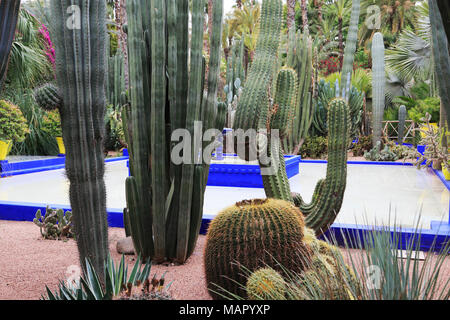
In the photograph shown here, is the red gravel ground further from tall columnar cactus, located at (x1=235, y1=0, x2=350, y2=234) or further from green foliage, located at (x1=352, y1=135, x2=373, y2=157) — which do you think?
green foliage, located at (x1=352, y1=135, x2=373, y2=157)

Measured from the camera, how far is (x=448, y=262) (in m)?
3.46

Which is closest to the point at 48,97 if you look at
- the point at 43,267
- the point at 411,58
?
the point at 43,267

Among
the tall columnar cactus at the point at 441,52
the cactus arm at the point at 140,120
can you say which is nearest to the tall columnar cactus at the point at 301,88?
the cactus arm at the point at 140,120

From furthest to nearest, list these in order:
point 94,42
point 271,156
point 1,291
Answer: point 271,156 → point 1,291 → point 94,42

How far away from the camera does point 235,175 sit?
26.8 feet

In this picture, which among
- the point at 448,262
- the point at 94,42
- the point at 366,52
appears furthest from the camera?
the point at 366,52

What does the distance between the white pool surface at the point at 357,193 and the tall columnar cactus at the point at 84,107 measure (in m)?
2.41

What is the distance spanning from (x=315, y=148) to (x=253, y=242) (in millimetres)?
10391

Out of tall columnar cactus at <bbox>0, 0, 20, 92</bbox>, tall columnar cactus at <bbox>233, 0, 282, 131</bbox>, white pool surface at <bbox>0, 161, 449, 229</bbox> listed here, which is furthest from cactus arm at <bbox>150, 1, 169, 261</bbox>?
white pool surface at <bbox>0, 161, 449, 229</bbox>

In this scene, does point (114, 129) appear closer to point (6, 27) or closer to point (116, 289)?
point (6, 27)

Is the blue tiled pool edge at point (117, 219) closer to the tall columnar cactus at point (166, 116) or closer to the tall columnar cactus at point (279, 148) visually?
Answer: the tall columnar cactus at point (279, 148)
